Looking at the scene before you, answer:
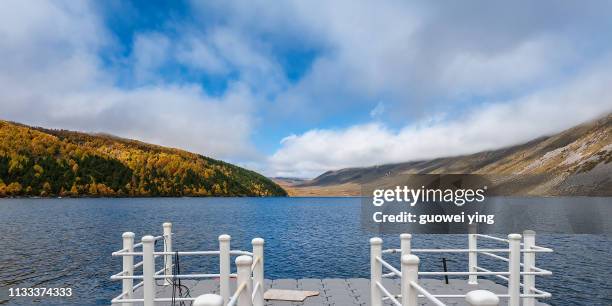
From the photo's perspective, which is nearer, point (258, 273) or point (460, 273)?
point (460, 273)

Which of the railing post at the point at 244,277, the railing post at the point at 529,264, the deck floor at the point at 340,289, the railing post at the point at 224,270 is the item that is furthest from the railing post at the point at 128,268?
the railing post at the point at 529,264

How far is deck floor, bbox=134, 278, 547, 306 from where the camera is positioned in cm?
1059

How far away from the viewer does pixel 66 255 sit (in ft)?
127

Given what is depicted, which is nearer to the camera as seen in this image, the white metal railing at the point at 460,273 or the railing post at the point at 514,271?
the white metal railing at the point at 460,273

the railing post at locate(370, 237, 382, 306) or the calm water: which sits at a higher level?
the railing post at locate(370, 237, 382, 306)

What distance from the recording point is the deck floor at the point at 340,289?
10.6 metres

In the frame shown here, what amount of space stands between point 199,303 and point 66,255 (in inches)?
1660

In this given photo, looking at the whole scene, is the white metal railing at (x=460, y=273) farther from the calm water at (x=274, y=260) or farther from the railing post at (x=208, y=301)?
the calm water at (x=274, y=260)

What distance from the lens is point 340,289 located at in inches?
467

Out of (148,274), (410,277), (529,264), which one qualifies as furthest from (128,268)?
(529,264)

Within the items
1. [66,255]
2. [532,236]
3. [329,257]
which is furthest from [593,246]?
[66,255]

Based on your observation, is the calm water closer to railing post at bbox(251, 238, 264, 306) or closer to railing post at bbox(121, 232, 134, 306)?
railing post at bbox(121, 232, 134, 306)

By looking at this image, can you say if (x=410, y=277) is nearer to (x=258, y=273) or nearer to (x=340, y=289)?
(x=258, y=273)

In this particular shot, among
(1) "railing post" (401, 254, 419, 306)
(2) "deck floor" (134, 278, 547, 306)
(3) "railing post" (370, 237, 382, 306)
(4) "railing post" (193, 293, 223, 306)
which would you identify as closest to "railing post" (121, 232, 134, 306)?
(2) "deck floor" (134, 278, 547, 306)
